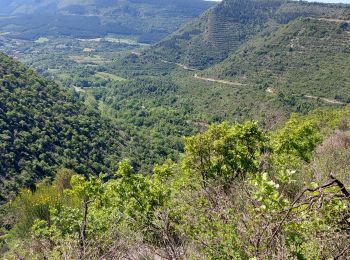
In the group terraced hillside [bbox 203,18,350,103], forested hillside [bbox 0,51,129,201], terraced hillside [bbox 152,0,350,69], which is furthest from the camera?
terraced hillside [bbox 152,0,350,69]

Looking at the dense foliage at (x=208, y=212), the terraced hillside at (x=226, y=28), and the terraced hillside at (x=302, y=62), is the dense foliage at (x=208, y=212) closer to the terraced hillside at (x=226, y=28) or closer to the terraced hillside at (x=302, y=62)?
the terraced hillside at (x=302, y=62)

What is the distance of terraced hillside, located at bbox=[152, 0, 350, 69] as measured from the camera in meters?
149

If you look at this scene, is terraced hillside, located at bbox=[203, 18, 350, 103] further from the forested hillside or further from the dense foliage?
the dense foliage

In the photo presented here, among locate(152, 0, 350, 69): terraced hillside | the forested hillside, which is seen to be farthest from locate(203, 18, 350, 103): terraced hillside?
the forested hillside

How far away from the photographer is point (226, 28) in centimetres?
16262

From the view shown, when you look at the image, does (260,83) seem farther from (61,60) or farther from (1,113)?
(61,60)

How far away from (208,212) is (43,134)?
4534cm

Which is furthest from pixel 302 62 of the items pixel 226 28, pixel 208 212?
pixel 208 212

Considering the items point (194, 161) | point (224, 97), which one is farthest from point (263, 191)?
point (224, 97)

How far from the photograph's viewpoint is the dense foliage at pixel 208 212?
4879 millimetres

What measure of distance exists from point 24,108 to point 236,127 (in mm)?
43191

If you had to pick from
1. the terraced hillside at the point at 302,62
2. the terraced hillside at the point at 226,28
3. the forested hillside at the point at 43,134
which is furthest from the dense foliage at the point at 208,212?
the terraced hillside at the point at 226,28

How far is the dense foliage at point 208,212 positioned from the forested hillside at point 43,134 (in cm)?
2366

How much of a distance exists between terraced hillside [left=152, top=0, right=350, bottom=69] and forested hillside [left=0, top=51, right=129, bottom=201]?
87.9m
